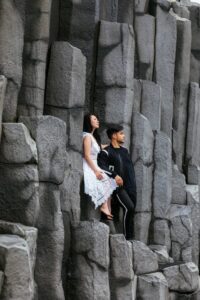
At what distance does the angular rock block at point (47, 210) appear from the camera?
30.7 feet

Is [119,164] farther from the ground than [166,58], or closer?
closer

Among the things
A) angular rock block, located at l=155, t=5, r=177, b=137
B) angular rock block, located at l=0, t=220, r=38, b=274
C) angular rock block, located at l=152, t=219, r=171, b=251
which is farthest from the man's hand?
angular rock block, located at l=155, t=5, r=177, b=137

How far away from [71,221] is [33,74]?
2.05 m

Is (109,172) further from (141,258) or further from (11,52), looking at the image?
(11,52)

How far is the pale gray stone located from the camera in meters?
12.8

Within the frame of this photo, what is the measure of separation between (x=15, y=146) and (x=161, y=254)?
4708 mm

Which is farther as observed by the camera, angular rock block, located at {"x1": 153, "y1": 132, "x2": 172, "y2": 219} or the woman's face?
angular rock block, located at {"x1": 153, "y1": 132, "x2": 172, "y2": 219}

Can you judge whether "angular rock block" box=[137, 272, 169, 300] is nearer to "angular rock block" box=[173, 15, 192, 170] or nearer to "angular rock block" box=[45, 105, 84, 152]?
"angular rock block" box=[45, 105, 84, 152]

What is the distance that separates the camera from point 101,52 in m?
11.8

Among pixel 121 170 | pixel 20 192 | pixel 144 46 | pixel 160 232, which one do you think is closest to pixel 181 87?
pixel 144 46

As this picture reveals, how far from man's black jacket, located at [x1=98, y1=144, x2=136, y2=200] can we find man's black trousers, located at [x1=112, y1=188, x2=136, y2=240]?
93 millimetres

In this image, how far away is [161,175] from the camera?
13414 mm

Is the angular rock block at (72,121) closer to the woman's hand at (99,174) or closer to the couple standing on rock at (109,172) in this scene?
the couple standing on rock at (109,172)

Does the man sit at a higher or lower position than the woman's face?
lower
